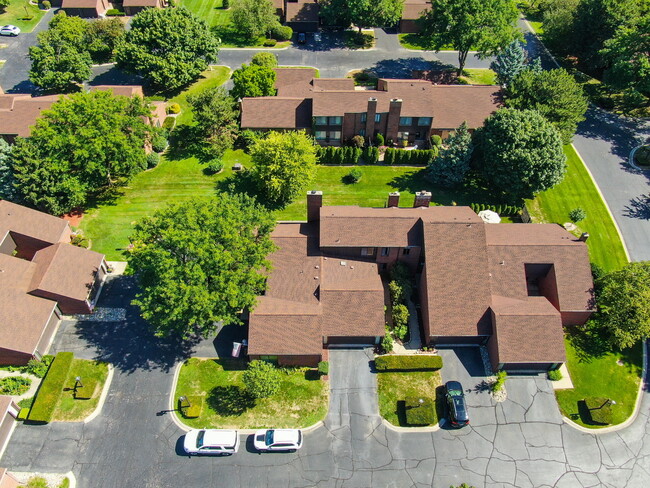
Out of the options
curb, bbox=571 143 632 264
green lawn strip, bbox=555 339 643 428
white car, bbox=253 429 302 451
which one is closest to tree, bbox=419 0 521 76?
curb, bbox=571 143 632 264

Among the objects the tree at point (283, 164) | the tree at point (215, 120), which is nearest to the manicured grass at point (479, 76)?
the tree at point (283, 164)

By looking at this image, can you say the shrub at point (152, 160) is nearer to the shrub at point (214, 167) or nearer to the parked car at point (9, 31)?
the shrub at point (214, 167)

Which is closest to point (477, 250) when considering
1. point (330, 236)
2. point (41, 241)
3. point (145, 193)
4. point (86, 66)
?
point (330, 236)

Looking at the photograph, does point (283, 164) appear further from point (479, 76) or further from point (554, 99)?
point (479, 76)

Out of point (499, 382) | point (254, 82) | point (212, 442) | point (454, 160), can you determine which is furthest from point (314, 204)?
point (254, 82)

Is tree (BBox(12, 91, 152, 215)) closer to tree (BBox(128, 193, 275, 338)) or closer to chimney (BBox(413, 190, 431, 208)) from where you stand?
tree (BBox(128, 193, 275, 338))

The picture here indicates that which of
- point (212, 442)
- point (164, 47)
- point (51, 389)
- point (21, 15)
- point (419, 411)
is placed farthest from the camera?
point (21, 15)
